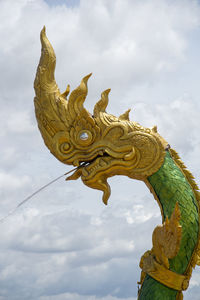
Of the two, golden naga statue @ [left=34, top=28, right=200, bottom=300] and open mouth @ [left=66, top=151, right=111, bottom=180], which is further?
open mouth @ [left=66, top=151, right=111, bottom=180]

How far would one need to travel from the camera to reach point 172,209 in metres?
7.27

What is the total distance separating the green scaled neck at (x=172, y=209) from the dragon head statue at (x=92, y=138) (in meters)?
0.16

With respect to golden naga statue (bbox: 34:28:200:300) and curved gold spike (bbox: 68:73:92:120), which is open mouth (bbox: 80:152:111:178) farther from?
curved gold spike (bbox: 68:73:92:120)

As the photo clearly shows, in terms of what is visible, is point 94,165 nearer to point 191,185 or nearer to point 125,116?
point 125,116

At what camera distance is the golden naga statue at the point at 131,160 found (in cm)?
718

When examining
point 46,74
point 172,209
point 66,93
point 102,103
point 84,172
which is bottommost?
point 172,209

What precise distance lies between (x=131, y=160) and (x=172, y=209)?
31.0 inches

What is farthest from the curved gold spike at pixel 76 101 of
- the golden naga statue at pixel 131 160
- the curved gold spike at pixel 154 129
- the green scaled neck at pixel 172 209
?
the green scaled neck at pixel 172 209

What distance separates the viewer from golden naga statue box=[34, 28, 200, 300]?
23.5ft

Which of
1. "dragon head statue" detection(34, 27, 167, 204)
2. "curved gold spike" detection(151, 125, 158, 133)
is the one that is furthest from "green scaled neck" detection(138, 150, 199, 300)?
"curved gold spike" detection(151, 125, 158, 133)

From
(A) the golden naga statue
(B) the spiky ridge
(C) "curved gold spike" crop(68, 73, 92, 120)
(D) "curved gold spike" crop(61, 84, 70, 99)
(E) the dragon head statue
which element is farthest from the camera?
(D) "curved gold spike" crop(61, 84, 70, 99)

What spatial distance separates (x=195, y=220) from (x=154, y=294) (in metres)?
1.02

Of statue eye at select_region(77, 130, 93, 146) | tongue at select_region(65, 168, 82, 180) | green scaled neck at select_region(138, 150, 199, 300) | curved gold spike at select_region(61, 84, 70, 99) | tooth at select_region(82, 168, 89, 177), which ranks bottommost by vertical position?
green scaled neck at select_region(138, 150, 199, 300)

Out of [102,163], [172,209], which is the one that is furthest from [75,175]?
[172,209]
